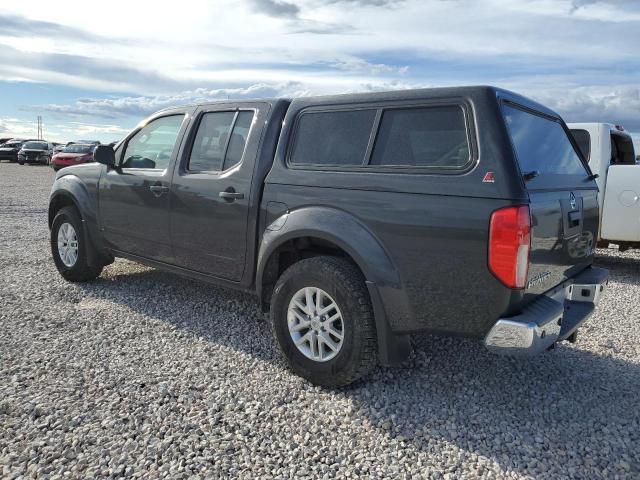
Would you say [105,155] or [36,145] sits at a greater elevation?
[105,155]

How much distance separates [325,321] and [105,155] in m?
2.87

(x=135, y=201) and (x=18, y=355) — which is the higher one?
(x=135, y=201)

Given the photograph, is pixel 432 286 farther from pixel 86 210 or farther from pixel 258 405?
pixel 86 210

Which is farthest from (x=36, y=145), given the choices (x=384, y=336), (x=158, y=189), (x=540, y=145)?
(x=540, y=145)

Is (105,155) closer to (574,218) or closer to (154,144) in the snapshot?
(154,144)

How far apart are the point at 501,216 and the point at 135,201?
328 cm

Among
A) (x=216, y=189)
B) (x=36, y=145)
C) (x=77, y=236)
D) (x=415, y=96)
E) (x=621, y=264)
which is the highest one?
(x=415, y=96)

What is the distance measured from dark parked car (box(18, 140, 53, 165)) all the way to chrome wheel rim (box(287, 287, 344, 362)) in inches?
1315

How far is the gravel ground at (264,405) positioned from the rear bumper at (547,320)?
520mm

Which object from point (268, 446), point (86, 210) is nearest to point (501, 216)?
point (268, 446)

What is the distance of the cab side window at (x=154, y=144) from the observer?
15.6 feet

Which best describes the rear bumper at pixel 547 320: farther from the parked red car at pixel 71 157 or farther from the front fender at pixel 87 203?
the parked red car at pixel 71 157

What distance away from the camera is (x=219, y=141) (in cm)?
433

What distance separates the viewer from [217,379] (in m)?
3.64
